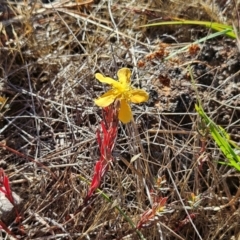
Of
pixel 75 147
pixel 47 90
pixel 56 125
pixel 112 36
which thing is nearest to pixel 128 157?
pixel 75 147

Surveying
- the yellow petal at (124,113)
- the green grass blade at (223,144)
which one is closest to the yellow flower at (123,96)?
the yellow petal at (124,113)

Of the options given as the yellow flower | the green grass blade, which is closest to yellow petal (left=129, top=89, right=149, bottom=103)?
the yellow flower

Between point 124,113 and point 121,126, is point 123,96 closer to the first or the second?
point 124,113

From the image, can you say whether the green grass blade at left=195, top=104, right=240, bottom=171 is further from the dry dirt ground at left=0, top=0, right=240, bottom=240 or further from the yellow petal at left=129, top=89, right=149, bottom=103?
the yellow petal at left=129, top=89, right=149, bottom=103

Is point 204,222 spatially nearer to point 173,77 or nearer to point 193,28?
point 173,77

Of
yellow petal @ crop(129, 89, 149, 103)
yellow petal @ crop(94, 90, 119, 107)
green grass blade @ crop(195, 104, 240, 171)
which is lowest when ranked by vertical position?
green grass blade @ crop(195, 104, 240, 171)

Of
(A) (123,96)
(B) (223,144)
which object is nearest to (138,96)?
(A) (123,96)
